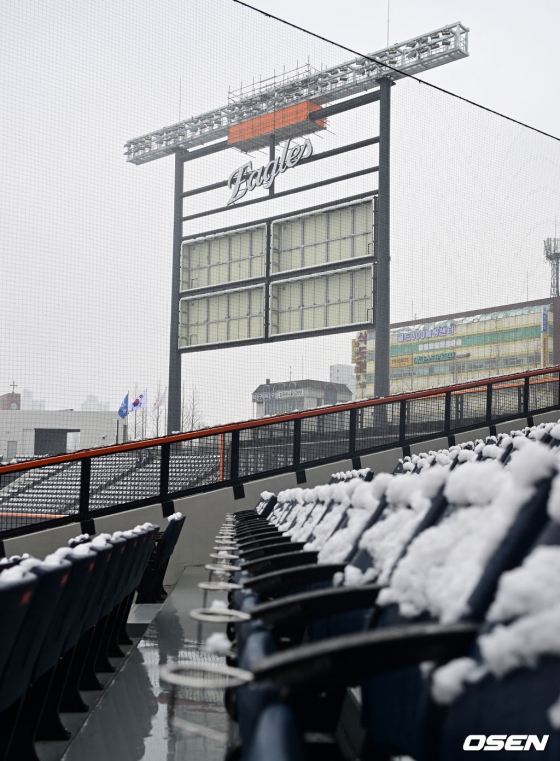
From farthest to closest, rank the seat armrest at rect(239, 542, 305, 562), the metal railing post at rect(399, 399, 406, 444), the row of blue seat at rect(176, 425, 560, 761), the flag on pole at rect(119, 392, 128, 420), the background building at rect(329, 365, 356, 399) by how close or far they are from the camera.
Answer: the flag on pole at rect(119, 392, 128, 420) → the background building at rect(329, 365, 356, 399) → the metal railing post at rect(399, 399, 406, 444) → the seat armrest at rect(239, 542, 305, 562) → the row of blue seat at rect(176, 425, 560, 761)

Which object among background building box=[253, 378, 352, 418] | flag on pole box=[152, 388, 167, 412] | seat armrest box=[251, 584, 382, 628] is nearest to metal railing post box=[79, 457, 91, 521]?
seat armrest box=[251, 584, 382, 628]

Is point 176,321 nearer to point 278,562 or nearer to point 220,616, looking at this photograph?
point 278,562

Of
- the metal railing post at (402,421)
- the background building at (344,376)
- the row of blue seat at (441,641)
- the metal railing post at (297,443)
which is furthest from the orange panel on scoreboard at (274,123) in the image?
the row of blue seat at (441,641)

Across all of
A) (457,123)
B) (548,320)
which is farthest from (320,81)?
(548,320)

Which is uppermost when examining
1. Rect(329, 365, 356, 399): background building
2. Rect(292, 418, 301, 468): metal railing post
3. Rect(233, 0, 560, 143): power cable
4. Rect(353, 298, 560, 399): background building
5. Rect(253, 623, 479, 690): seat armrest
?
Rect(233, 0, 560, 143): power cable

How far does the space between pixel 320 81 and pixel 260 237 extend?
3120 mm

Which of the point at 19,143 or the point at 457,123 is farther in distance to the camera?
the point at 457,123

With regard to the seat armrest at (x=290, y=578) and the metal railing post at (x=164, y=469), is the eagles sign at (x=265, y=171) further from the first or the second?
the seat armrest at (x=290, y=578)

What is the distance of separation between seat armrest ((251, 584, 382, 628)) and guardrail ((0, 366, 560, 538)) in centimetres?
433

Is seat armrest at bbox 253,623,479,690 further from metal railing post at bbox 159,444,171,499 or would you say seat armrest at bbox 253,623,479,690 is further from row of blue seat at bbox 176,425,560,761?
metal railing post at bbox 159,444,171,499

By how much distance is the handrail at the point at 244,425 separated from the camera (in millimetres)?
5348

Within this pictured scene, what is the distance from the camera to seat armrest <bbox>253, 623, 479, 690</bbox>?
794 mm

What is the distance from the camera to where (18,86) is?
11742 millimetres

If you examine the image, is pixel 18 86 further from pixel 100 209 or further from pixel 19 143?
pixel 100 209
